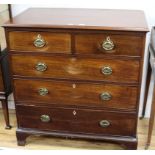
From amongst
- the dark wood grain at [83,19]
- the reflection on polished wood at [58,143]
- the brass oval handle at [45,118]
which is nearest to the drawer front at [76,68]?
the dark wood grain at [83,19]

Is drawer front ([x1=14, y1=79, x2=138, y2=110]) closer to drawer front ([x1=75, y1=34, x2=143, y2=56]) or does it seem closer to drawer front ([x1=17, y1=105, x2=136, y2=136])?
drawer front ([x1=17, y1=105, x2=136, y2=136])

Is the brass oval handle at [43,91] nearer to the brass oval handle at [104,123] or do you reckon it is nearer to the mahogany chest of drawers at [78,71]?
the mahogany chest of drawers at [78,71]

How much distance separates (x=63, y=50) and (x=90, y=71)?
0.20 meters

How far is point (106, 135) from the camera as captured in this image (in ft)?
5.82

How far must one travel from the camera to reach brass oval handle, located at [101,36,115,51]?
57.6 inches

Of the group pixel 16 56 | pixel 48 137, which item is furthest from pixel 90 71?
pixel 48 137

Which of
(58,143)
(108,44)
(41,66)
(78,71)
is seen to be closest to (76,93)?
(78,71)

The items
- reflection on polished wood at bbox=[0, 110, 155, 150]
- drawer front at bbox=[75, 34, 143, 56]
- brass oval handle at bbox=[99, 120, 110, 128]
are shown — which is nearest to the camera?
drawer front at bbox=[75, 34, 143, 56]

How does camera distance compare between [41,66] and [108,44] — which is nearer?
[108,44]

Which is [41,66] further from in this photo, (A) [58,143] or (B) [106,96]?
(A) [58,143]

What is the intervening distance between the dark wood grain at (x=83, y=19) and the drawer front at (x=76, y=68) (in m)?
0.19

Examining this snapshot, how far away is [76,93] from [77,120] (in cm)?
20

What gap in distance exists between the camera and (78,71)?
1593mm

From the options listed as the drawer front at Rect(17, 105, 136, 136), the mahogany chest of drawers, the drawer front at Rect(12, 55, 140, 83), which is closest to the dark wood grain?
the mahogany chest of drawers
